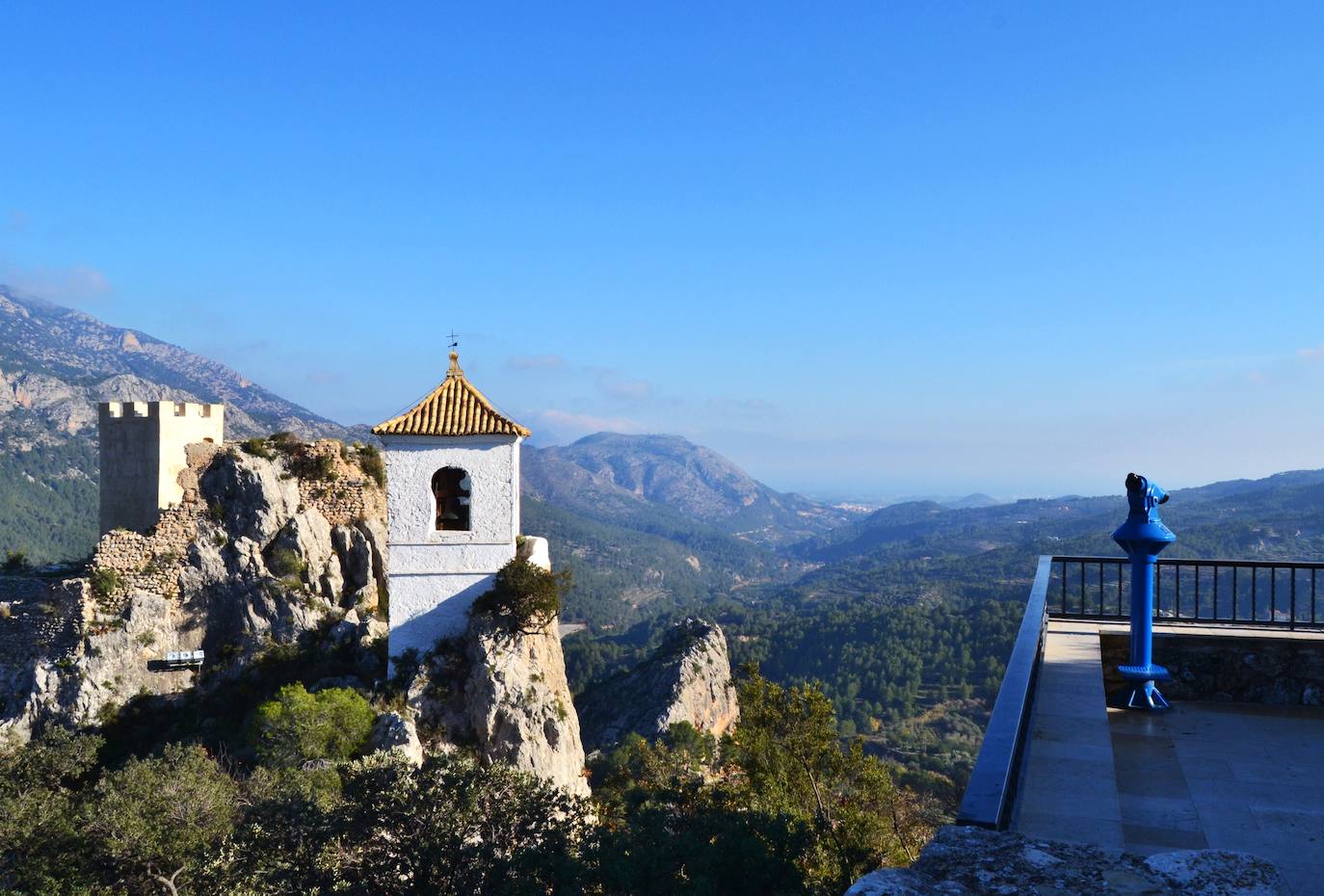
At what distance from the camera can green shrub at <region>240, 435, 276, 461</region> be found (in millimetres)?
22828

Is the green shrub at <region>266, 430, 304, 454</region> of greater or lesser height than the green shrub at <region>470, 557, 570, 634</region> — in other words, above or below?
above

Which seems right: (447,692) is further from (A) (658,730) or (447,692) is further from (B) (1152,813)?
(A) (658,730)

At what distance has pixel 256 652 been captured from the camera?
19.8 metres

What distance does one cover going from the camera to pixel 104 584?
19.9 m

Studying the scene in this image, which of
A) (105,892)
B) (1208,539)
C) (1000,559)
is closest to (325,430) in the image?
(1000,559)

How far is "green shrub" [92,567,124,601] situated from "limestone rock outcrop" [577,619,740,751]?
23227 millimetres

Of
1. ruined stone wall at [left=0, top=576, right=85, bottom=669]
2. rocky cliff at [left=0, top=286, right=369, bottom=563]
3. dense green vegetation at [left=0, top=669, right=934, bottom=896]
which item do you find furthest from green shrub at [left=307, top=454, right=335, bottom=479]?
rocky cliff at [left=0, top=286, right=369, bottom=563]

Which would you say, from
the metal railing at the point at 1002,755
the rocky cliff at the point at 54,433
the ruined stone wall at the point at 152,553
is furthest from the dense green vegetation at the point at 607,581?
the metal railing at the point at 1002,755

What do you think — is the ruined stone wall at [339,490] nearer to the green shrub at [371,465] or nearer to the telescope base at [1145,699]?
the green shrub at [371,465]

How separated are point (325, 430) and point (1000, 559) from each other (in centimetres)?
10520

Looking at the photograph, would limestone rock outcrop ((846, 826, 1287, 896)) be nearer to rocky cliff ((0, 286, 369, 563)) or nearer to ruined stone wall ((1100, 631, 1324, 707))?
ruined stone wall ((1100, 631, 1324, 707))

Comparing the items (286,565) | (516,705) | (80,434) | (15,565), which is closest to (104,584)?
(286,565)

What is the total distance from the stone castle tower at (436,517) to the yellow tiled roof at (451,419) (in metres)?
0.02

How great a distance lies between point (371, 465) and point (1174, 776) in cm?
2213
